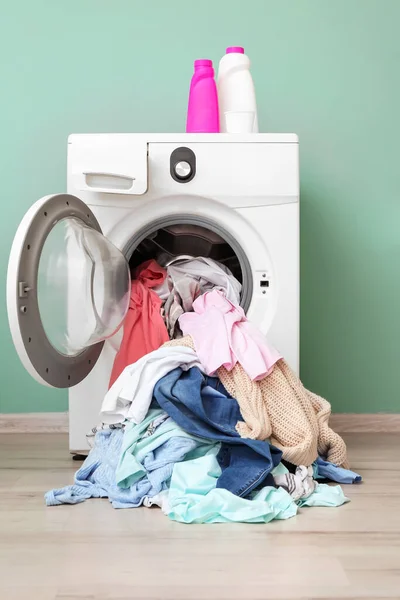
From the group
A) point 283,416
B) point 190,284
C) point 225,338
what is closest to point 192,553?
point 283,416

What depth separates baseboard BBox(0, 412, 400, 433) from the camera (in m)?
2.56

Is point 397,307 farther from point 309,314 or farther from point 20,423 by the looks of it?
point 20,423

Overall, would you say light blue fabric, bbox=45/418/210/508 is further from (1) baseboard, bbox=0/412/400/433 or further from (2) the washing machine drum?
(1) baseboard, bbox=0/412/400/433

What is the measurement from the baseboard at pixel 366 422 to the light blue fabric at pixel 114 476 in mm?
862

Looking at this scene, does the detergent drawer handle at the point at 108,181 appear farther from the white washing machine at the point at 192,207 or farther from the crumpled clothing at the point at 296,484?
the crumpled clothing at the point at 296,484

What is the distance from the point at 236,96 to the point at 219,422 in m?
0.90

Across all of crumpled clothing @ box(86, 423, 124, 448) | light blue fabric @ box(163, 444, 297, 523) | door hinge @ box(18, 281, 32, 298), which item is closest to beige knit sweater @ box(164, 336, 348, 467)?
light blue fabric @ box(163, 444, 297, 523)

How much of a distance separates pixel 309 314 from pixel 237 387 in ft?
2.60

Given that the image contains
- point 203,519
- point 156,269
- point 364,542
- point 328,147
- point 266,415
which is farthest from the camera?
point 328,147

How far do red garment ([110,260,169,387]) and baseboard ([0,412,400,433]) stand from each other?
0.57m

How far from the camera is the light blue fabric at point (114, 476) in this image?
1.73 metres

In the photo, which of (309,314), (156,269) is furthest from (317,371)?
(156,269)

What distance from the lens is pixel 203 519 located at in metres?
1.60

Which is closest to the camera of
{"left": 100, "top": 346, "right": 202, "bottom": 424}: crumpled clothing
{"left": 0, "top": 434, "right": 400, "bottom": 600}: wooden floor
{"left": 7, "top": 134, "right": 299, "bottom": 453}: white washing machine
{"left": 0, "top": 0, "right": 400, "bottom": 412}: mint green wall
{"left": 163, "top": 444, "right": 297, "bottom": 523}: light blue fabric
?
{"left": 0, "top": 434, "right": 400, "bottom": 600}: wooden floor
